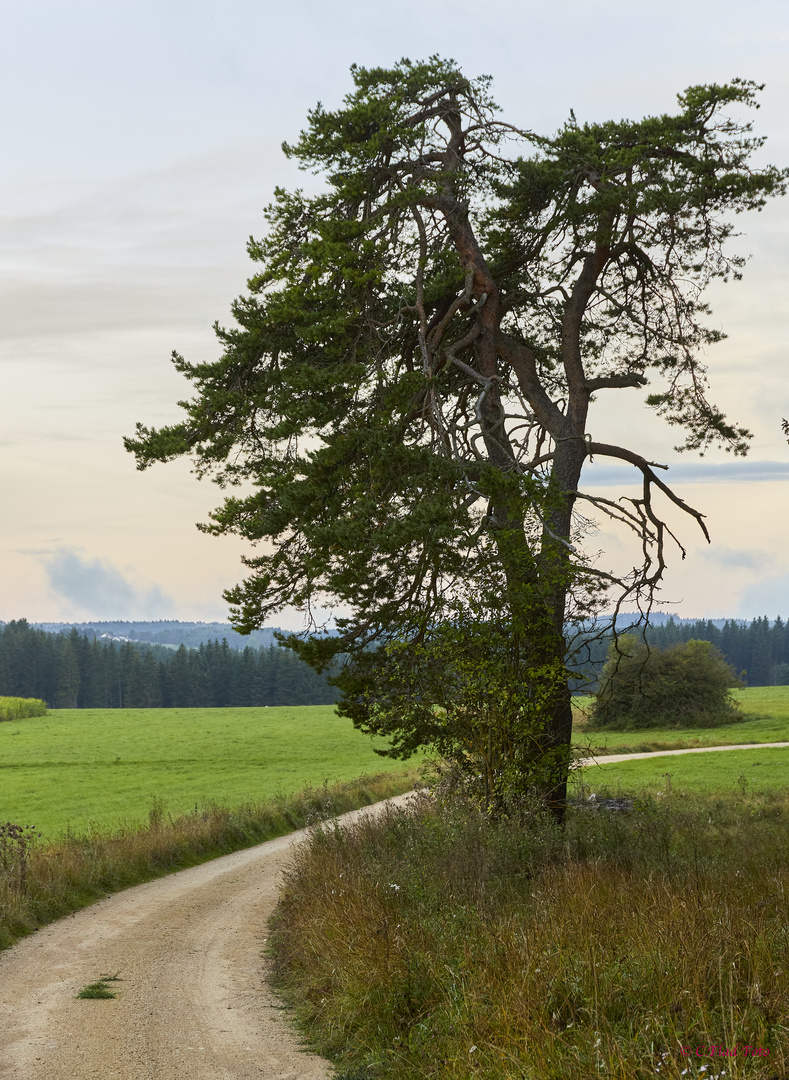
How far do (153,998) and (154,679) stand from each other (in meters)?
131

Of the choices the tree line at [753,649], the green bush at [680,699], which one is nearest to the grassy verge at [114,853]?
the green bush at [680,699]

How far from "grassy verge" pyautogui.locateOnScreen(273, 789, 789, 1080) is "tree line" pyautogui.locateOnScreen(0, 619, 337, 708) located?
11974 cm

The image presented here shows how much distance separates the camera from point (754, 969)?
6055 millimetres

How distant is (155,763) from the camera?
51406 millimetres

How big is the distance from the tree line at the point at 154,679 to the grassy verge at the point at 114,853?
352 feet

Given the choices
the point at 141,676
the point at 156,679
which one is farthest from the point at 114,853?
the point at 141,676

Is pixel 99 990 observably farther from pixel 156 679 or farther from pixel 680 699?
pixel 156 679

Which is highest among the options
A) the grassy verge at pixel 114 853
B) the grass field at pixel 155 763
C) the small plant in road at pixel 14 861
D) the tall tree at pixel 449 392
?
the tall tree at pixel 449 392

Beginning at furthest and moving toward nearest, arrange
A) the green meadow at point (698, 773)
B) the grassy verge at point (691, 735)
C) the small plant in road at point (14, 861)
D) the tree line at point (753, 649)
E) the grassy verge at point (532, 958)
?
the tree line at point (753, 649) → the grassy verge at point (691, 735) → the green meadow at point (698, 773) → the small plant in road at point (14, 861) → the grassy verge at point (532, 958)

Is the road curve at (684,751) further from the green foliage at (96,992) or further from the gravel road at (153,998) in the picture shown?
the green foliage at (96,992)

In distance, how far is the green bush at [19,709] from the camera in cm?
8694

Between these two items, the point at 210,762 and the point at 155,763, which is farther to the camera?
the point at 155,763

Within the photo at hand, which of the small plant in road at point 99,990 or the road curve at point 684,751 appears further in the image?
the road curve at point 684,751

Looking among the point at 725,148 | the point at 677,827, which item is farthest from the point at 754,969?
the point at 725,148
